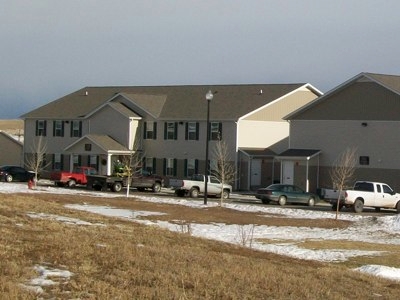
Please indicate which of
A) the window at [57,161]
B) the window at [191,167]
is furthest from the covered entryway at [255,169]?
the window at [57,161]

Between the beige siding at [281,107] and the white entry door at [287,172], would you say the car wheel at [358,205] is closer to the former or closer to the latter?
the white entry door at [287,172]

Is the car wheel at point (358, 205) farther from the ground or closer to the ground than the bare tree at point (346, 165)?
closer to the ground

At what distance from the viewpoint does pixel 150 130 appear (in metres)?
69.4

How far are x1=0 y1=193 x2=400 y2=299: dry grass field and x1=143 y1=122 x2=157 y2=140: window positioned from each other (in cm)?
4685

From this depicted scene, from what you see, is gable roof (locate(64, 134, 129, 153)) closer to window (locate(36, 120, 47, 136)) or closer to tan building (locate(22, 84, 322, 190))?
tan building (locate(22, 84, 322, 190))

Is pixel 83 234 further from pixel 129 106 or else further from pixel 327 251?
pixel 129 106

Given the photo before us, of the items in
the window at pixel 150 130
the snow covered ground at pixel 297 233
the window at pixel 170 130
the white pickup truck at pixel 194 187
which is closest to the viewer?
the snow covered ground at pixel 297 233

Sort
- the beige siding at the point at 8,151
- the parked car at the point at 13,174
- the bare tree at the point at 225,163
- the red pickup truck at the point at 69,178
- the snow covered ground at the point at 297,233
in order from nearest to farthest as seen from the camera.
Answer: the snow covered ground at the point at 297,233, the red pickup truck at the point at 69,178, the bare tree at the point at 225,163, the parked car at the point at 13,174, the beige siding at the point at 8,151

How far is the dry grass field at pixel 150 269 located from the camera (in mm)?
12445

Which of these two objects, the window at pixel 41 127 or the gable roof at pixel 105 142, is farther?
the window at pixel 41 127

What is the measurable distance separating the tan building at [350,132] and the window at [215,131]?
22.3 ft

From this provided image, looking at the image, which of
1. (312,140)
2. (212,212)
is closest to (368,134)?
(312,140)

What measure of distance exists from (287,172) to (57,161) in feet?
78.6

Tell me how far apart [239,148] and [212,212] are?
Result: 23.9 meters
